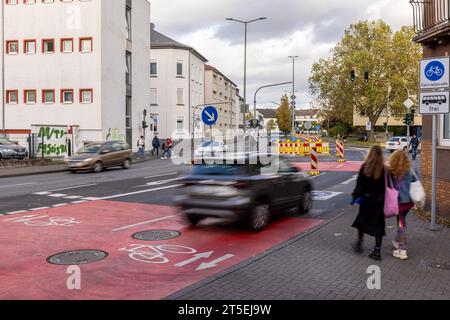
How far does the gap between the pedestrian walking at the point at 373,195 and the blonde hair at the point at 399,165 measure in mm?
247

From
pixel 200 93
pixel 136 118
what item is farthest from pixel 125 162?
pixel 200 93

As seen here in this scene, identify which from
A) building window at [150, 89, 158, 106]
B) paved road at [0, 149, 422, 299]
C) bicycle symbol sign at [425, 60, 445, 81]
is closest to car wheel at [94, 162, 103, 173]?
paved road at [0, 149, 422, 299]

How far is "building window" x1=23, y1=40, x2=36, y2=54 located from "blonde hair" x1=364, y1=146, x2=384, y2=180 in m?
38.2

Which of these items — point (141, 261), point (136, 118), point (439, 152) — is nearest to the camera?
point (141, 261)

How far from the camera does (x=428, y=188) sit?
35.3 feet

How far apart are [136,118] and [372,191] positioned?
39.7m

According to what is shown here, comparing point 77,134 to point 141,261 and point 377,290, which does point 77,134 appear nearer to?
point 141,261

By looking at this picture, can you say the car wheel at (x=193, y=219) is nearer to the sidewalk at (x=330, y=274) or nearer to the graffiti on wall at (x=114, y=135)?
the sidewalk at (x=330, y=274)

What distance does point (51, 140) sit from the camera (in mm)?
33062

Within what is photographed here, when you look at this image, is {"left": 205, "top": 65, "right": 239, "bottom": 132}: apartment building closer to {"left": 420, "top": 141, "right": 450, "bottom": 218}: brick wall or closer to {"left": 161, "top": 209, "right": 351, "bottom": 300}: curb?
{"left": 420, "top": 141, "right": 450, "bottom": 218}: brick wall

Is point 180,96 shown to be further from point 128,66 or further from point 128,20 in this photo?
point 128,20

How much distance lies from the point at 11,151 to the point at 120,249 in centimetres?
2509

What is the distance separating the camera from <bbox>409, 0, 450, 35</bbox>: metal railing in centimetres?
969

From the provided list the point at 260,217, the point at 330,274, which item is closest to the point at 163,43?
the point at 260,217
